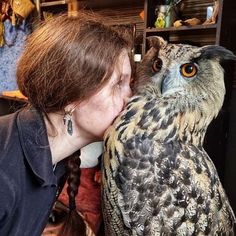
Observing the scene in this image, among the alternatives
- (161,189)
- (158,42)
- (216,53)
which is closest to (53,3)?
(158,42)

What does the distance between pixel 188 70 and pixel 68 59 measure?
0.29 m

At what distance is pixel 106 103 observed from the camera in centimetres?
78

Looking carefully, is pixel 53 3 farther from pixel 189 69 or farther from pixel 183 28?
pixel 189 69

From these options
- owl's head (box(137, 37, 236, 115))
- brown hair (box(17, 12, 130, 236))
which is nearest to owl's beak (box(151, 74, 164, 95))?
owl's head (box(137, 37, 236, 115))

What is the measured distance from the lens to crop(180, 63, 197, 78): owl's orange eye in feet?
2.65

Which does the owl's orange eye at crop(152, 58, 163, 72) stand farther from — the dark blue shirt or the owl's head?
the dark blue shirt

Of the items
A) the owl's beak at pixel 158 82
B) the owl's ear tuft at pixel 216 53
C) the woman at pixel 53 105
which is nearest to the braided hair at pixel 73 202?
the woman at pixel 53 105

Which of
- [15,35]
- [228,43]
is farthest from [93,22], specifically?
[15,35]

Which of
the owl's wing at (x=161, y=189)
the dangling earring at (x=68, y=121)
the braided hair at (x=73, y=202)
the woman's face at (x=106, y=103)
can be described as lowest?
the braided hair at (x=73, y=202)

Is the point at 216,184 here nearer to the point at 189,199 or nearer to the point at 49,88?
the point at 189,199

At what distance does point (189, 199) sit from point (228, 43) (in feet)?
2.80

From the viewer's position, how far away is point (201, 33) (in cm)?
160

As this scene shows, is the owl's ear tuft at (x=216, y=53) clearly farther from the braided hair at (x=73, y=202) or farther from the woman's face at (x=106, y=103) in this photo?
the braided hair at (x=73, y=202)

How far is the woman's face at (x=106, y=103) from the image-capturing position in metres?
0.78
